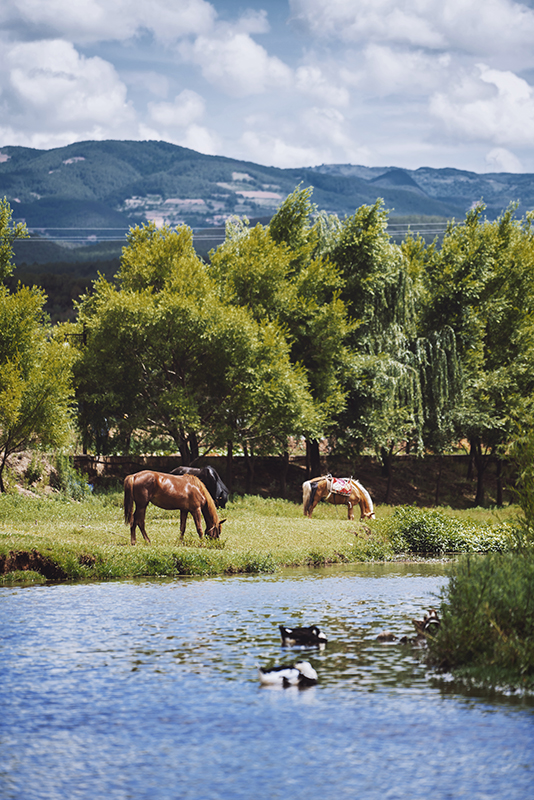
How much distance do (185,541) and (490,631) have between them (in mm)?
14823

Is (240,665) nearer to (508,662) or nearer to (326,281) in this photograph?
(508,662)

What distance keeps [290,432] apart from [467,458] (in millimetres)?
25542

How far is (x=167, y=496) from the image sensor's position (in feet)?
84.8

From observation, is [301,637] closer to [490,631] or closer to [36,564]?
[490,631]

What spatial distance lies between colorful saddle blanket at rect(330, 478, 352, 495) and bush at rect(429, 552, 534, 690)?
21714 mm

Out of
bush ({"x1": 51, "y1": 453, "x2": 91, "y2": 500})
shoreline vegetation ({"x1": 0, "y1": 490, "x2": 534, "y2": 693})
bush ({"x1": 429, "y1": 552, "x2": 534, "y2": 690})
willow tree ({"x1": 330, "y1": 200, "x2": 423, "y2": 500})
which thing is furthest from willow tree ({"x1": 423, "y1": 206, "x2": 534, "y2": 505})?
bush ({"x1": 429, "y1": 552, "x2": 534, "y2": 690})

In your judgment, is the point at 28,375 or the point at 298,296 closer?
the point at 28,375

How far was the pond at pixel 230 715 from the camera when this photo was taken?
823cm

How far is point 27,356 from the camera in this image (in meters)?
36.2

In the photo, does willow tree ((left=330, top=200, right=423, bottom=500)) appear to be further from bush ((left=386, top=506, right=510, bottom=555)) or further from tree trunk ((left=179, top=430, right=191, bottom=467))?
bush ((left=386, top=506, right=510, bottom=555))

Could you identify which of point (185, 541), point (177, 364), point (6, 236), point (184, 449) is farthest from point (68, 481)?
point (185, 541)

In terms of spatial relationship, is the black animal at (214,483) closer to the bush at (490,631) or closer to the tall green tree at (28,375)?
the tall green tree at (28,375)

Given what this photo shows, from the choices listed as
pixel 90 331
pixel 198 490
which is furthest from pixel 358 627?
pixel 90 331

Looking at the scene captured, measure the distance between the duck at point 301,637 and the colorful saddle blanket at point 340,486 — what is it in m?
20.8
